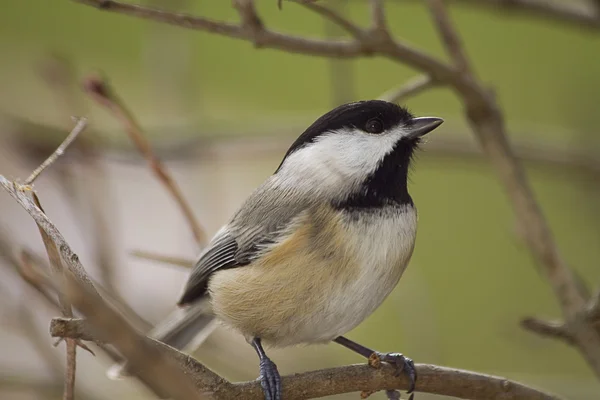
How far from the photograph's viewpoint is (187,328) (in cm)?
198

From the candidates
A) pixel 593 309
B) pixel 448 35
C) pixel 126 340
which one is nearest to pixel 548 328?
pixel 593 309

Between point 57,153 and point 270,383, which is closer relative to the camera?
point 57,153

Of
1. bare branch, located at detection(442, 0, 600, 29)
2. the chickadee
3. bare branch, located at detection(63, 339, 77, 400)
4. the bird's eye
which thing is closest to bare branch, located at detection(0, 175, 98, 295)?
bare branch, located at detection(63, 339, 77, 400)

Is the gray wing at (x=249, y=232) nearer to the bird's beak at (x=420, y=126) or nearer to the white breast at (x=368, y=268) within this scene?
the white breast at (x=368, y=268)

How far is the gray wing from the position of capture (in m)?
1.66

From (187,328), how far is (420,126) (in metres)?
0.76

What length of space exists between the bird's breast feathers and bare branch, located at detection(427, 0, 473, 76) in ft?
1.32

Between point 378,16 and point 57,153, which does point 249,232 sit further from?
point 57,153

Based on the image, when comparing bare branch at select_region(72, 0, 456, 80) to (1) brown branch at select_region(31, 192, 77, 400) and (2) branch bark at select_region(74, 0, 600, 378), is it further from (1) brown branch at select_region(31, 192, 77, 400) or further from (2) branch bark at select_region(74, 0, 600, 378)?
(1) brown branch at select_region(31, 192, 77, 400)

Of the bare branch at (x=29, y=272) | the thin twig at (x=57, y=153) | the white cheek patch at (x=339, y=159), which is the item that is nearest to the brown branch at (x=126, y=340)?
the thin twig at (x=57, y=153)

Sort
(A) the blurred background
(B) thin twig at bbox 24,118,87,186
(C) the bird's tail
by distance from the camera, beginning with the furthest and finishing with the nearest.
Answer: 1. (A) the blurred background
2. (C) the bird's tail
3. (B) thin twig at bbox 24,118,87,186

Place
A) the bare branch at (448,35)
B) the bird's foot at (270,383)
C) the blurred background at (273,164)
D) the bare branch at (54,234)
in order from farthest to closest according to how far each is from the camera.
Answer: the blurred background at (273,164), the bare branch at (448,35), the bird's foot at (270,383), the bare branch at (54,234)

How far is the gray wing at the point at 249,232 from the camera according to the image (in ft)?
5.46

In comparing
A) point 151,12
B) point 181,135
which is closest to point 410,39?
point 181,135
